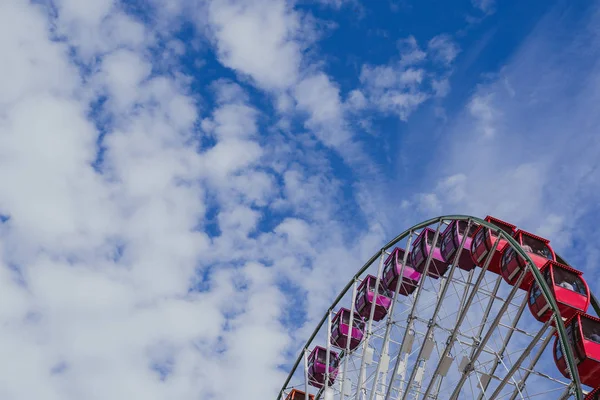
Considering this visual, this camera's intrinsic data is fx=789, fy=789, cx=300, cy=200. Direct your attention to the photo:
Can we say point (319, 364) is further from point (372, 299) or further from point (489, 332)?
point (489, 332)

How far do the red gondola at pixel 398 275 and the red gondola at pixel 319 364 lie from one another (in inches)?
148

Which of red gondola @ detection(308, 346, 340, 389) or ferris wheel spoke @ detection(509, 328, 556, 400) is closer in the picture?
ferris wheel spoke @ detection(509, 328, 556, 400)

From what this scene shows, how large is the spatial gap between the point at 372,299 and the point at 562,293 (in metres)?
9.97

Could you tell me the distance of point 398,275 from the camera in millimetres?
30203

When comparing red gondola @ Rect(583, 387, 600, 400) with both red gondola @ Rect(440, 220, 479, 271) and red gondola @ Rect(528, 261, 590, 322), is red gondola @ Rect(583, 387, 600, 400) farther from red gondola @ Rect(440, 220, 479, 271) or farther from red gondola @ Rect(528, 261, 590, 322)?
red gondola @ Rect(440, 220, 479, 271)

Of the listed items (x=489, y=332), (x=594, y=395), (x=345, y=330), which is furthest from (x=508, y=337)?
(x=345, y=330)

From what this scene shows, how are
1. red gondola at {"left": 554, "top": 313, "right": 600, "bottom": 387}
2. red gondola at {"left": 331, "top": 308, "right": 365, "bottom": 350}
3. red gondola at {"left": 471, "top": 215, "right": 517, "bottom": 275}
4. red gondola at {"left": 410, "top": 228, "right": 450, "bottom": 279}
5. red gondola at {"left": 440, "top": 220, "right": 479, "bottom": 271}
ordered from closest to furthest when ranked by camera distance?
red gondola at {"left": 554, "top": 313, "right": 600, "bottom": 387} → red gondola at {"left": 471, "top": 215, "right": 517, "bottom": 275} → red gondola at {"left": 440, "top": 220, "right": 479, "bottom": 271} → red gondola at {"left": 410, "top": 228, "right": 450, "bottom": 279} → red gondola at {"left": 331, "top": 308, "right": 365, "bottom": 350}

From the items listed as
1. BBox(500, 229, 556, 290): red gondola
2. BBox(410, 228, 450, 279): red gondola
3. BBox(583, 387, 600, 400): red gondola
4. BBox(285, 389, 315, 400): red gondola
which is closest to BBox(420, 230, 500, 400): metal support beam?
BBox(500, 229, 556, 290): red gondola

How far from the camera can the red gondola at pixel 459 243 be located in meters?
27.2

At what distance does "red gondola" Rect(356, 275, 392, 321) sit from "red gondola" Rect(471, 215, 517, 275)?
541 cm

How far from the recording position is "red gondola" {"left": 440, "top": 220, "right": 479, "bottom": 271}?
2720 centimetres

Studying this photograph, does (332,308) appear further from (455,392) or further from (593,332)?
(593,332)

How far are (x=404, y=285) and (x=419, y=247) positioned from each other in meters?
1.86

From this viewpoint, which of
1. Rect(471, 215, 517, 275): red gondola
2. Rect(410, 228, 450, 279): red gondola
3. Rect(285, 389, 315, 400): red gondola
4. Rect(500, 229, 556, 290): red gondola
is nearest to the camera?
Rect(500, 229, 556, 290): red gondola
